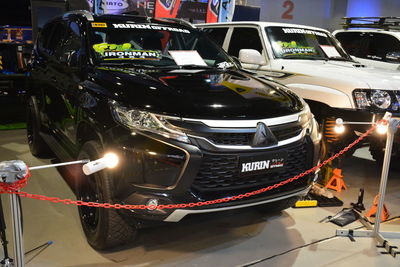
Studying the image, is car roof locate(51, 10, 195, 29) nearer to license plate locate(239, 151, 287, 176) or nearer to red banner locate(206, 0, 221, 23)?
license plate locate(239, 151, 287, 176)

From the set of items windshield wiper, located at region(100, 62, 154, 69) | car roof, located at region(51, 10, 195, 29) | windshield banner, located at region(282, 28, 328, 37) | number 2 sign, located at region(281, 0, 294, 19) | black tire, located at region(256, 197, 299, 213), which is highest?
number 2 sign, located at region(281, 0, 294, 19)

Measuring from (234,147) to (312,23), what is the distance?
1694 cm

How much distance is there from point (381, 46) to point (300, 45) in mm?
2567

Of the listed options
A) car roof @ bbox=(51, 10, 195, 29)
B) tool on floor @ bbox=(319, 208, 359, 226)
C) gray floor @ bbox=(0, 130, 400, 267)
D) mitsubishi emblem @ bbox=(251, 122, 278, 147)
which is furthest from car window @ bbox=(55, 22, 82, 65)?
tool on floor @ bbox=(319, 208, 359, 226)

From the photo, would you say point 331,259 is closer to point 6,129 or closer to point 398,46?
point 398,46

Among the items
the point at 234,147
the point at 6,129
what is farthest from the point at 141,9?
the point at 234,147

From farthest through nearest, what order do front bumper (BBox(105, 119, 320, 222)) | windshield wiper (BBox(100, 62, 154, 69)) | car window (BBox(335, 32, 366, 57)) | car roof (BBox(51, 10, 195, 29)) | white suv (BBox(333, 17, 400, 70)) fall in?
car window (BBox(335, 32, 366, 57))
white suv (BBox(333, 17, 400, 70))
car roof (BBox(51, 10, 195, 29))
windshield wiper (BBox(100, 62, 154, 69))
front bumper (BBox(105, 119, 320, 222))

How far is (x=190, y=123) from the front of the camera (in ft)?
8.05

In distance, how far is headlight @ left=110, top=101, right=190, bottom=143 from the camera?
2412 mm

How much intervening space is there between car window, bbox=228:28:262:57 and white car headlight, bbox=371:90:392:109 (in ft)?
5.35

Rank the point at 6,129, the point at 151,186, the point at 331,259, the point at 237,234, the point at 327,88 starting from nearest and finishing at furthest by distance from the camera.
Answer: the point at 151,186 → the point at 331,259 → the point at 237,234 → the point at 327,88 → the point at 6,129

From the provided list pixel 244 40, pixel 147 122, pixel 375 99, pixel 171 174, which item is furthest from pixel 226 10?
pixel 171 174

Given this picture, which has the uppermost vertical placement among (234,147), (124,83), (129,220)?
(124,83)

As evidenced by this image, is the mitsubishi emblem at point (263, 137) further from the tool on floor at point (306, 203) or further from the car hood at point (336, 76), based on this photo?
the car hood at point (336, 76)
